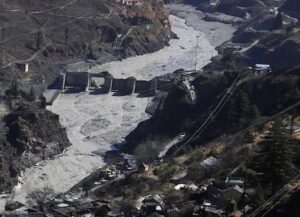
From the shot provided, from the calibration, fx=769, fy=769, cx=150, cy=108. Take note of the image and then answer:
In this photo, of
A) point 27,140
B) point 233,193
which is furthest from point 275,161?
point 27,140

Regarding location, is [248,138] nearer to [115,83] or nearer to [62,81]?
[115,83]

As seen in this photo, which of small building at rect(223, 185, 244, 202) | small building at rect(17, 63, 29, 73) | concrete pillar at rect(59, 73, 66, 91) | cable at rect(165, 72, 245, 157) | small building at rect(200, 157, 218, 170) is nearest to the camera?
small building at rect(223, 185, 244, 202)

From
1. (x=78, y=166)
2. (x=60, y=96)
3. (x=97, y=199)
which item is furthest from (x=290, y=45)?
(x=97, y=199)

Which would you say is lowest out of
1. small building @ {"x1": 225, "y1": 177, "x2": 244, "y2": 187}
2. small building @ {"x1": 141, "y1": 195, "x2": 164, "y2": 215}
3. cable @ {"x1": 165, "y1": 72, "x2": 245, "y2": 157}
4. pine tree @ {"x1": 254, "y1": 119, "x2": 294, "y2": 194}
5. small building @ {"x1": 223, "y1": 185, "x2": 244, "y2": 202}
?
cable @ {"x1": 165, "y1": 72, "x2": 245, "y2": 157}

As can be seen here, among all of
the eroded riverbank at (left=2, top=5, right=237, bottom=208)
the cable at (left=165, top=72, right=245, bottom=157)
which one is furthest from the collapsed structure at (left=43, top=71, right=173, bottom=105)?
the cable at (left=165, top=72, right=245, bottom=157)

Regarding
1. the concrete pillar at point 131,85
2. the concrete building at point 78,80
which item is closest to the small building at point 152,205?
the concrete pillar at point 131,85

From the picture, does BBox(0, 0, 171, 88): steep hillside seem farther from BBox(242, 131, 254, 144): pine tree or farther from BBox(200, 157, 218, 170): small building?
BBox(200, 157, 218, 170): small building

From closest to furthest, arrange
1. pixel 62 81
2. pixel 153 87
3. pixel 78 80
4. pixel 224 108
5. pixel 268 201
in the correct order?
pixel 268 201 < pixel 224 108 < pixel 153 87 < pixel 62 81 < pixel 78 80

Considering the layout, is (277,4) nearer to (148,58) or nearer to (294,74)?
(148,58)

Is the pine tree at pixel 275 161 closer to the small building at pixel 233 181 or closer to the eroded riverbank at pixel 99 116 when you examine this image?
the small building at pixel 233 181
